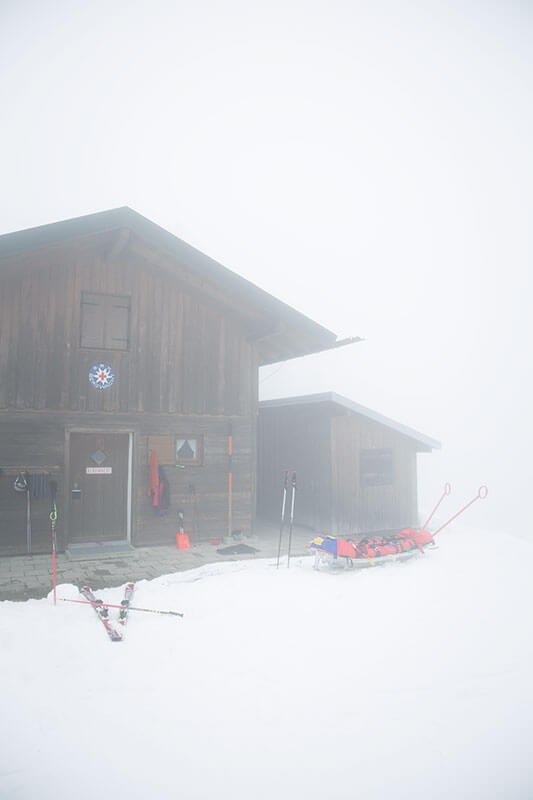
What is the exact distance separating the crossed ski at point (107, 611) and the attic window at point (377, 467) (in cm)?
732

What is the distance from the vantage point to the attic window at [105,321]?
1090 centimetres

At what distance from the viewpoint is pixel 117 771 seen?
3758 mm

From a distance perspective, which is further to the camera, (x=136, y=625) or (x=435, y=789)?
(x=136, y=625)

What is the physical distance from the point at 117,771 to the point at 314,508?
1020 cm

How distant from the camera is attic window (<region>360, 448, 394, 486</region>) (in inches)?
538

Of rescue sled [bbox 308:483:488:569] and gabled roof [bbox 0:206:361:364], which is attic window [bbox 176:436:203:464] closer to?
gabled roof [bbox 0:206:361:364]

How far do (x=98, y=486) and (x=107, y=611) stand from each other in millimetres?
4951

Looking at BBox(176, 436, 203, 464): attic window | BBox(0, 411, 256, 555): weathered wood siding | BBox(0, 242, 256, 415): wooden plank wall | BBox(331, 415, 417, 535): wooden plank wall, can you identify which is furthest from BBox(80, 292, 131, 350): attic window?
BBox(331, 415, 417, 535): wooden plank wall

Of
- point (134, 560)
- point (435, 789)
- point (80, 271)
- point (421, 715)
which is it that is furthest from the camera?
point (80, 271)

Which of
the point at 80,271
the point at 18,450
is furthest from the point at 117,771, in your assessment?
the point at 80,271

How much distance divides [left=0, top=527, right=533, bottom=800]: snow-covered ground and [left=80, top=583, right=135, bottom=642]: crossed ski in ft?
0.41

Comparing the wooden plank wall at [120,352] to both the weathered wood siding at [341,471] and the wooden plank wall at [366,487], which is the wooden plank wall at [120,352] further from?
the wooden plank wall at [366,487]

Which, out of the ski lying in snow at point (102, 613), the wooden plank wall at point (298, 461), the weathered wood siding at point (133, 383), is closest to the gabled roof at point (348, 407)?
the wooden plank wall at point (298, 461)

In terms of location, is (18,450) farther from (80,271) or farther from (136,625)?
(136,625)
